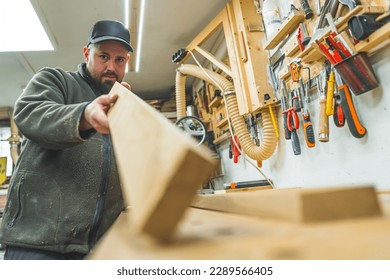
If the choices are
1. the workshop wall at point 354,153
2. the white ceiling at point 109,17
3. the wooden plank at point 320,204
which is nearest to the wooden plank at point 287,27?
the workshop wall at point 354,153

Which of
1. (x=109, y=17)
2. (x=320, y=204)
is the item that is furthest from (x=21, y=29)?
(x=320, y=204)

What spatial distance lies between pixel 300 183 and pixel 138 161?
3.89 ft

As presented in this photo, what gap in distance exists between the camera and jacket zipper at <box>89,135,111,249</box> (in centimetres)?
73

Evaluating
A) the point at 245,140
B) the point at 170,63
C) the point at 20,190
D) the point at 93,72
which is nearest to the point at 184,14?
the point at 170,63

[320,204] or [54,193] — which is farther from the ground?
[54,193]

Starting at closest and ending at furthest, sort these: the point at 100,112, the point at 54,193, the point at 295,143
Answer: the point at 100,112
the point at 54,193
the point at 295,143

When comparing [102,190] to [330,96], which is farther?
[330,96]

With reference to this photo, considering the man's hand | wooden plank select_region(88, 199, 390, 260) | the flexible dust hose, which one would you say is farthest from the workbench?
the flexible dust hose

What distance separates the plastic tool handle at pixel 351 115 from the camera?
88 centimetres

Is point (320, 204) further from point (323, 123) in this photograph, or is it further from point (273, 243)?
point (323, 123)

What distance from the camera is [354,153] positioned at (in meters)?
0.95

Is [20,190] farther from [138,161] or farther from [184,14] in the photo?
[184,14]

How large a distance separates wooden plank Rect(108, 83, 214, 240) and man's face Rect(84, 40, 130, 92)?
720 millimetres

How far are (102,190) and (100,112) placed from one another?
1.25 ft
